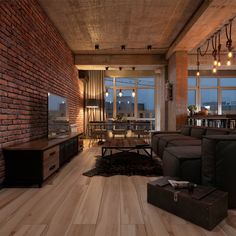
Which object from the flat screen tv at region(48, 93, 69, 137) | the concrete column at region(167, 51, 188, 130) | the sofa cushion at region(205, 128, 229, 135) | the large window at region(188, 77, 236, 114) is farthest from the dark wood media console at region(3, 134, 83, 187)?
the large window at region(188, 77, 236, 114)

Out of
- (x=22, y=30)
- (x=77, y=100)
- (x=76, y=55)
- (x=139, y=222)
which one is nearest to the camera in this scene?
(x=139, y=222)

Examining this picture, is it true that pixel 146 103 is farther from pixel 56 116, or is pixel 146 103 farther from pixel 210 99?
pixel 56 116

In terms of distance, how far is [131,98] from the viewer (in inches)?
400

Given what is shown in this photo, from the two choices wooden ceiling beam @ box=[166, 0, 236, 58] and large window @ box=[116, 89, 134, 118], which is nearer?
wooden ceiling beam @ box=[166, 0, 236, 58]

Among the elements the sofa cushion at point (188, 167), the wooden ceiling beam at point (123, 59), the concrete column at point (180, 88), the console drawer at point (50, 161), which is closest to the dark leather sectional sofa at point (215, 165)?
the sofa cushion at point (188, 167)

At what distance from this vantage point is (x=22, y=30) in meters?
3.39

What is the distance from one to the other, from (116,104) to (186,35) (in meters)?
5.41

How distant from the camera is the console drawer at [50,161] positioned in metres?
2.96

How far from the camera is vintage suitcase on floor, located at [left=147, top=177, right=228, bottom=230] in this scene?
1.78m

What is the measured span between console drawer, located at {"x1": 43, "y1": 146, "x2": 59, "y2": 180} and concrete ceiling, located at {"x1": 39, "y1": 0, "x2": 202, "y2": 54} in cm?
280

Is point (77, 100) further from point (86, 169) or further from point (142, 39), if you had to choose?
point (86, 169)

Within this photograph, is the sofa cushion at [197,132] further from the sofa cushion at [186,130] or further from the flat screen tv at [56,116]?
the flat screen tv at [56,116]

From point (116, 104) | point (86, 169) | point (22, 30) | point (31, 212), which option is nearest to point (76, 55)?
point (116, 104)

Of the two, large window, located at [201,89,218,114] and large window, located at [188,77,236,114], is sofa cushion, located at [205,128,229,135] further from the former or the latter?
large window, located at [201,89,218,114]
